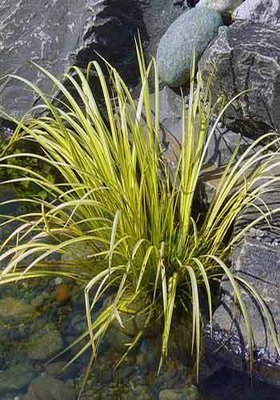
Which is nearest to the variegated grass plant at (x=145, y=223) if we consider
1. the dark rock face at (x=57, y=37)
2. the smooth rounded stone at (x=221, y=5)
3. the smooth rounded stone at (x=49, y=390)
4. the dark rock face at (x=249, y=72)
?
the smooth rounded stone at (x=49, y=390)

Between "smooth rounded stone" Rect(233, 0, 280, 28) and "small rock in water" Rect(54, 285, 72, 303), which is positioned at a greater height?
"smooth rounded stone" Rect(233, 0, 280, 28)

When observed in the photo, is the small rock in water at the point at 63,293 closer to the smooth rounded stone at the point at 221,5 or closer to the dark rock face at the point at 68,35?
the dark rock face at the point at 68,35

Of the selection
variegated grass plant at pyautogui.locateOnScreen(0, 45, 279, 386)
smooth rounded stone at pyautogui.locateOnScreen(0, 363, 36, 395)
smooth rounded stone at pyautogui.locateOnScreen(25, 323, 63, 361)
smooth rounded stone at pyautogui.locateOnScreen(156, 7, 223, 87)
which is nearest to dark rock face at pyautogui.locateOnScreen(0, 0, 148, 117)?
smooth rounded stone at pyautogui.locateOnScreen(156, 7, 223, 87)

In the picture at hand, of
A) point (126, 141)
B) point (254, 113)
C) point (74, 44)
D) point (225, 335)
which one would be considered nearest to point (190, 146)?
point (126, 141)

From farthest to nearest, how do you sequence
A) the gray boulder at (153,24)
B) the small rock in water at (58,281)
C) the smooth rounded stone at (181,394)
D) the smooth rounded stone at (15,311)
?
the gray boulder at (153,24) < the small rock in water at (58,281) < the smooth rounded stone at (15,311) < the smooth rounded stone at (181,394)

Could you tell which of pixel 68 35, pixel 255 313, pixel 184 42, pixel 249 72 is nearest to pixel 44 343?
pixel 255 313

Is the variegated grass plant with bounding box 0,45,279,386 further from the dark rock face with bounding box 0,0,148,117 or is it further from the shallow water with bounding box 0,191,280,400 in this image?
the dark rock face with bounding box 0,0,148,117

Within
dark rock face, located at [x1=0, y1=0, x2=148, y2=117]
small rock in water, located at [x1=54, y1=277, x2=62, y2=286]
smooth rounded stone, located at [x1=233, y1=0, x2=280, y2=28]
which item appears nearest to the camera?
small rock in water, located at [x1=54, y1=277, x2=62, y2=286]

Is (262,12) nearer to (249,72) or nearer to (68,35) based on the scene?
(249,72)
